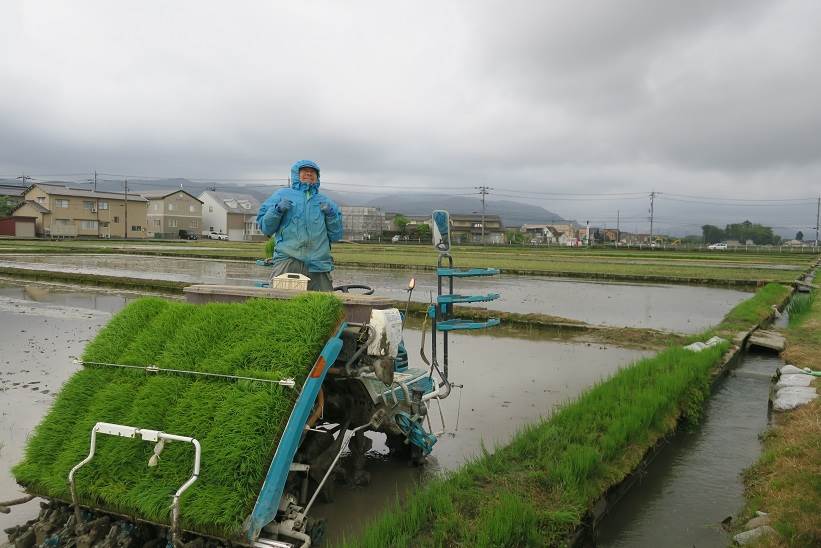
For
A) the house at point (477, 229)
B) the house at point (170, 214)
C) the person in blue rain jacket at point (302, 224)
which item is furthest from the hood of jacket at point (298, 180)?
the house at point (477, 229)

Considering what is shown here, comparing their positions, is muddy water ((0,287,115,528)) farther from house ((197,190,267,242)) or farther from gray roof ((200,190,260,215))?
gray roof ((200,190,260,215))

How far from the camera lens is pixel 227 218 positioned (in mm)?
76500

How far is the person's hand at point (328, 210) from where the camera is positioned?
5.09 m

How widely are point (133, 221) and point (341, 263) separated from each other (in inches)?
1764

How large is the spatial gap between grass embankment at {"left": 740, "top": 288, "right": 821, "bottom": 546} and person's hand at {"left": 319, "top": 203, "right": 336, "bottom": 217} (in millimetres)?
3875

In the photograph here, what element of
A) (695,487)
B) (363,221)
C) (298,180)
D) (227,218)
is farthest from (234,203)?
(695,487)

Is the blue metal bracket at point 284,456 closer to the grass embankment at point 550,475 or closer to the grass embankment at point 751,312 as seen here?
the grass embankment at point 550,475

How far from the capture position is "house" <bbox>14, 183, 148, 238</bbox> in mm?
57594

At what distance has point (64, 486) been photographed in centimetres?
326

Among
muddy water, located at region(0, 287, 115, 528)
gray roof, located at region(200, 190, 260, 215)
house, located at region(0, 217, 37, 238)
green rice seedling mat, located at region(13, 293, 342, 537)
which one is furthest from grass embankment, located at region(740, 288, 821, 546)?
gray roof, located at region(200, 190, 260, 215)

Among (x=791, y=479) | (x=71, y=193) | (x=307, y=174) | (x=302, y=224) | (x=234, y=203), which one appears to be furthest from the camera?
(x=234, y=203)

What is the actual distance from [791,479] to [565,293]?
49.9 ft

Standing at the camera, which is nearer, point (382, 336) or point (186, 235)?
point (382, 336)

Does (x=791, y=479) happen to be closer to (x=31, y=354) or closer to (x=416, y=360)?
(x=416, y=360)
